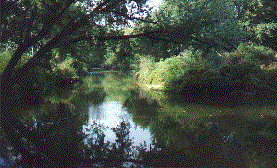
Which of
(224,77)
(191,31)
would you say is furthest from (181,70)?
(191,31)

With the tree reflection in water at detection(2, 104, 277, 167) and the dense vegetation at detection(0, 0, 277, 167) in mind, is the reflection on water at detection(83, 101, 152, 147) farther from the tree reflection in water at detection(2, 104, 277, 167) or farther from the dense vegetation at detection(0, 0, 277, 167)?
the dense vegetation at detection(0, 0, 277, 167)

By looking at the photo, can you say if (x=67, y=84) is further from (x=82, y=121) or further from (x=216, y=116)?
(x=216, y=116)

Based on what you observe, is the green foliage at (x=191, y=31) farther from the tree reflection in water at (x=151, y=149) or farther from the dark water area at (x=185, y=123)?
the tree reflection in water at (x=151, y=149)

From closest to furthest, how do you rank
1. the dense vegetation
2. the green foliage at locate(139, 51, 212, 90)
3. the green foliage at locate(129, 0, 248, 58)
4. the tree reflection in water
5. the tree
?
the tree reflection in water → the dense vegetation → the tree → the green foliage at locate(129, 0, 248, 58) → the green foliage at locate(139, 51, 212, 90)

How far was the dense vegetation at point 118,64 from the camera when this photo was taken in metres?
5.34

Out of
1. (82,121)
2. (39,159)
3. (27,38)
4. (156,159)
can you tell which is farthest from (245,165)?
(27,38)

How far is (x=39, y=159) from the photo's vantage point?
4902 mm

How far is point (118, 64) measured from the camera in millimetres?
11602

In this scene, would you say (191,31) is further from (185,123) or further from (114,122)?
(114,122)

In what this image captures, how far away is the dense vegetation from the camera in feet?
17.5

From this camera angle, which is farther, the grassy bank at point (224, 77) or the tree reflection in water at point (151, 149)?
the grassy bank at point (224, 77)

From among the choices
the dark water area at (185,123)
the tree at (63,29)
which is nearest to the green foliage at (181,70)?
the dark water area at (185,123)

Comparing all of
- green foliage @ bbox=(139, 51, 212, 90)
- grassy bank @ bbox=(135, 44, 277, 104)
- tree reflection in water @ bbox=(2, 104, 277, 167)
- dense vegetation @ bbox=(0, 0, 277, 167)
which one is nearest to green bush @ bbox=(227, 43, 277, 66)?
grassy bank @ bbox=(135, 44, 277, 104)

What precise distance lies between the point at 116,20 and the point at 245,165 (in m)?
7.94
